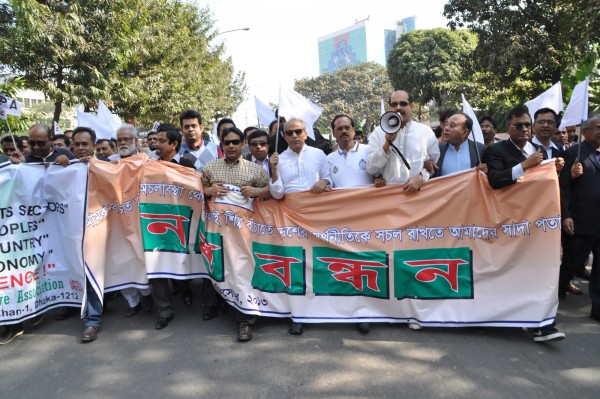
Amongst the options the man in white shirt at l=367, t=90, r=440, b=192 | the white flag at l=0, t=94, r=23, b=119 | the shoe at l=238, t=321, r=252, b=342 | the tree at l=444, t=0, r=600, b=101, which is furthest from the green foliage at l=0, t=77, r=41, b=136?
the tree at l=444, t=0, r=600, b=101

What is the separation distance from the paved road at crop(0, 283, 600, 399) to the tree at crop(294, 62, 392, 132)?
175ft

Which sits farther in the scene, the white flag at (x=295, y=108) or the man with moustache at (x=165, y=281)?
the white flag at (x=295, y=108)

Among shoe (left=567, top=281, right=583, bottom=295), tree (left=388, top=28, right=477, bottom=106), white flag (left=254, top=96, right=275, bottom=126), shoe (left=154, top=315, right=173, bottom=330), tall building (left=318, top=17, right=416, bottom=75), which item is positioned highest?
tall building (left=318, top=17, right=416, bottom=75)

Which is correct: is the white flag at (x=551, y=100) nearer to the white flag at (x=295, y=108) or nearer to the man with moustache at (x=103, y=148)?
the white flag at (x=295, y=108)

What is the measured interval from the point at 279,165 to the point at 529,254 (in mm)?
2391

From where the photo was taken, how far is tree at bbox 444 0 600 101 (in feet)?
48.4

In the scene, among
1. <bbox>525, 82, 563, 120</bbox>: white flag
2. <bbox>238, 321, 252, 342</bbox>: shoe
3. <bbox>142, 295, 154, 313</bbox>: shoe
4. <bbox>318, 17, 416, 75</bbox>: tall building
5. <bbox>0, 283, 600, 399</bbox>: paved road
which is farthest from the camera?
<bbox>318, 17, 416, 75</bbox>: tall building

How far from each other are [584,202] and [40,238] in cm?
525

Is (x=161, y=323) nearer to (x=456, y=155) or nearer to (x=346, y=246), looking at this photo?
(x=346, y=246)

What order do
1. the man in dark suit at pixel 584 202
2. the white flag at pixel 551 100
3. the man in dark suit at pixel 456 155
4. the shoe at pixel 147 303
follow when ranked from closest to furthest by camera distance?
the man in dark suit at pixel 584 202
the man in dark suit at pixel 456 155
the shoe at pixel 147 303
the white flag at pixel 551 100

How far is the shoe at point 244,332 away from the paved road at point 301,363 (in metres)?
0.05

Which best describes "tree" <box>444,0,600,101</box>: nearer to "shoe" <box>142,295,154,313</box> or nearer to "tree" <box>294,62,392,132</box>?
"shoe" <box>142,295,154,313</box>


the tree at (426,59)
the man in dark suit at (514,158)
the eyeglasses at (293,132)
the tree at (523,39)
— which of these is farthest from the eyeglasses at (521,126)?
the tree at (426,59)

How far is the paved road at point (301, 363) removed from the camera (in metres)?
2.95
